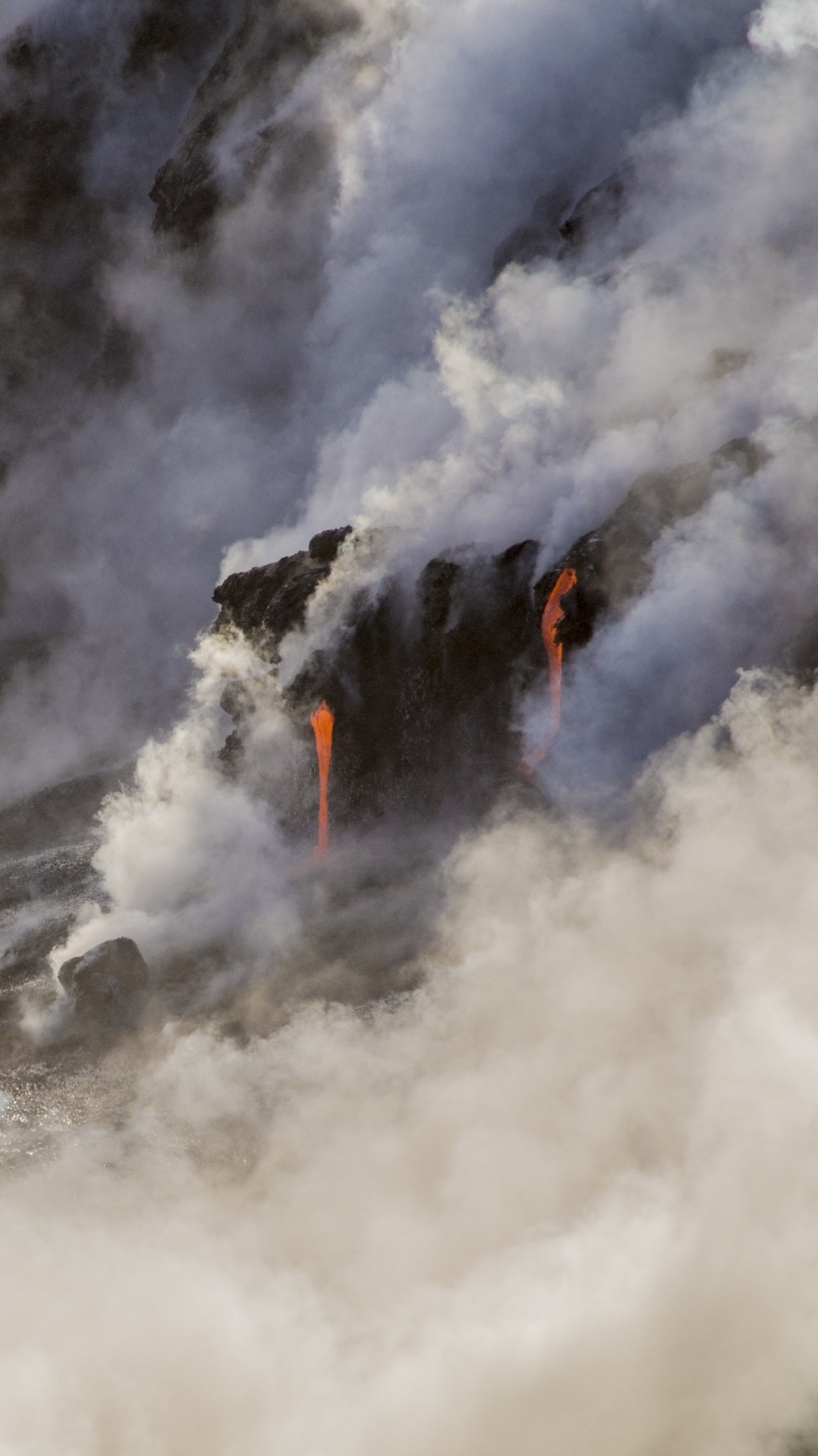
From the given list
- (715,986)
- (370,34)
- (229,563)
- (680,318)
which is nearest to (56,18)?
(370,34)

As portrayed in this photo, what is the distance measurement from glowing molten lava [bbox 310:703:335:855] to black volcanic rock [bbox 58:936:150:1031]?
22.0 feet

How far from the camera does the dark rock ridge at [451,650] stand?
23.4 meters

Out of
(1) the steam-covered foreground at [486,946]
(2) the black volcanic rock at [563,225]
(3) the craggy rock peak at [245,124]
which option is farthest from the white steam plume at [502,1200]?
(3) the craggy rock peak at [245,124]

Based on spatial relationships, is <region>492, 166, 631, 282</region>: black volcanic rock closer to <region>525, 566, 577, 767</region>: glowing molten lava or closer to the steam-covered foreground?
the steam-covered foreground

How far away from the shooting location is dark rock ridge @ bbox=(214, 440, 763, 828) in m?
23.4

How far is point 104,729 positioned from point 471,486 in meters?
20.1

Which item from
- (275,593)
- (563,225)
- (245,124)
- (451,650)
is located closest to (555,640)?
(451,650)

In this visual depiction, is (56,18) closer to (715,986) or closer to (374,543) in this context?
(374,543)

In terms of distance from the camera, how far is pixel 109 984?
20.8m

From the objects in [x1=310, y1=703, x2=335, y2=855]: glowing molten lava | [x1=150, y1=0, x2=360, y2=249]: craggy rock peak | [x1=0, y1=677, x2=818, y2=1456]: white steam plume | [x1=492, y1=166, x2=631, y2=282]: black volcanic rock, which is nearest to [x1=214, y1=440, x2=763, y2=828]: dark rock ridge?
[x1=310, y1=703, x2=335, y2=855]: glowing molten lava

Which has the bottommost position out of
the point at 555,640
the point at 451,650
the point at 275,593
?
the point at 555,640

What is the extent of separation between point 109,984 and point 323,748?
8.53 m

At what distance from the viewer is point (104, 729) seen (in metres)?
42.6

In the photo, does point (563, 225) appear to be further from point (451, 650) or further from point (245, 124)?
point (245, 124)
